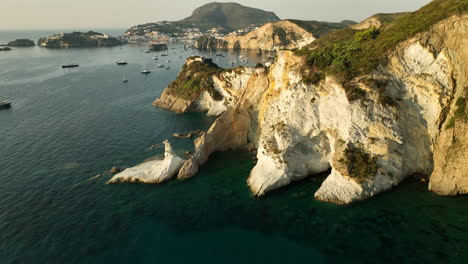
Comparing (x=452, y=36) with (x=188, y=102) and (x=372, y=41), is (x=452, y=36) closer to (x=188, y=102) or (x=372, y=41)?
(x=372, y=41)

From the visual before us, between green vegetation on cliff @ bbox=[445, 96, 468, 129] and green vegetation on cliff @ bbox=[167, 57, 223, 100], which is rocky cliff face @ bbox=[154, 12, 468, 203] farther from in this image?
green vegetation on cliff @ bbox=[167, 57, 223, 100]

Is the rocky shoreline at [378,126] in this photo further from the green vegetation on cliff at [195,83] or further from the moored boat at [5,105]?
the moored boat at [5,105]

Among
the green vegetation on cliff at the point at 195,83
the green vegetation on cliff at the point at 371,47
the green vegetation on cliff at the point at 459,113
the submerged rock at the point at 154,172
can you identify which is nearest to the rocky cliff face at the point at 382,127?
the green vegetation on cliff at the point at 459,113

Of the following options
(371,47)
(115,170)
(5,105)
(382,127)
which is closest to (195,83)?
(115,170)

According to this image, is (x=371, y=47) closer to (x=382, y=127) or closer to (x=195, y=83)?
(x=382, y=127)

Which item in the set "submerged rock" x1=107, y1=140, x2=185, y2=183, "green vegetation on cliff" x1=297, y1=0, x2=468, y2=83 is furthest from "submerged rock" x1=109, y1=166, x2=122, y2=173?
"green vegetation on cliff" x1=297, y1=0, x2=468, y2=83
